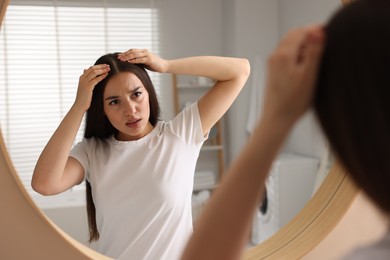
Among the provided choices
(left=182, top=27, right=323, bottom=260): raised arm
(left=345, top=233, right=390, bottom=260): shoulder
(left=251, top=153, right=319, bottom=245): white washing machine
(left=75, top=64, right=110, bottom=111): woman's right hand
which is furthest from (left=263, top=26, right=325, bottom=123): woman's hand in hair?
(left=251, top=153, right=319, bottom=245): white washing machine

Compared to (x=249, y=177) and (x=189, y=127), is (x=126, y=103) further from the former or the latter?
(x=249, y=177)

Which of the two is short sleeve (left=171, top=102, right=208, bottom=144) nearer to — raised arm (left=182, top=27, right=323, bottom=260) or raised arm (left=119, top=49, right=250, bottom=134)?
raised arm (left=119, top=49, right=250, bottom=134)

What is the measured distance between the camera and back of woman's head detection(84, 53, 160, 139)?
3.22 ft

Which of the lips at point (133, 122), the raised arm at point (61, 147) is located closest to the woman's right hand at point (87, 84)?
the raised arm at point (61, 147)

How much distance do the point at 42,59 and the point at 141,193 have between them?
8.37ft

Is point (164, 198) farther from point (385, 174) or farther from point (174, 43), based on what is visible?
point (174, 43)

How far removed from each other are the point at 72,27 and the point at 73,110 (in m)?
2.55

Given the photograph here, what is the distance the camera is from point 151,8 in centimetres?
340

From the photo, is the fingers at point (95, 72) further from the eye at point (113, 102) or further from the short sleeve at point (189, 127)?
the short sleeve at point (189, 127)

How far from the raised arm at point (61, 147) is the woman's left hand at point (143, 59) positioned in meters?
0.06

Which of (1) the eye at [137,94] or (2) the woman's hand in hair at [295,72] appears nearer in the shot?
(2) the woman's hand in hair at [295,72]

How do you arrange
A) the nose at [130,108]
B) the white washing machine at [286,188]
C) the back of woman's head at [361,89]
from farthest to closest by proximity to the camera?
the white washing machine at [286,188] < the nose at [130,108] < the back of woman's head at [361,89]

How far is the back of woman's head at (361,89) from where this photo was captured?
1.16ft

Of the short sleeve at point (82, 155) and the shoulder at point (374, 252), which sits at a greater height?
the shoulder at point (374, 252)
